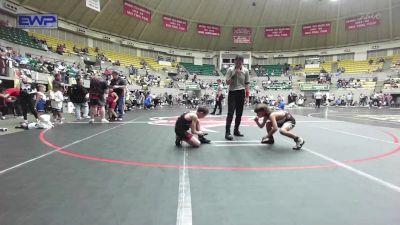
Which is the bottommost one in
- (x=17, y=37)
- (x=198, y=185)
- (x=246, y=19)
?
(x=198, y=185)

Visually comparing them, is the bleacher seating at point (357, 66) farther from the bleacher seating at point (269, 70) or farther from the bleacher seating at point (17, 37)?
the bleacher seating at point (17, 37)

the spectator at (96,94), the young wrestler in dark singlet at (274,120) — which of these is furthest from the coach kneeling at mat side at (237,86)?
the spectator at (96,94)

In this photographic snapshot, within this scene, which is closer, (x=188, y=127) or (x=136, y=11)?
(x=188, y=127)

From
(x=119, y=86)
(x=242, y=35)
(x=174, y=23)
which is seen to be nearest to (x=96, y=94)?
(x=119, y=86)

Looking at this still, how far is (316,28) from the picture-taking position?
117 feet

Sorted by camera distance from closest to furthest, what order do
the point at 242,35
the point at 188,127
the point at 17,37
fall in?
the point at 188,127
the point at 17,37
the point at 242,35

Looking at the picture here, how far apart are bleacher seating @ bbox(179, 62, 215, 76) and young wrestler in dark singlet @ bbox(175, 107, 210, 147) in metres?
36.6

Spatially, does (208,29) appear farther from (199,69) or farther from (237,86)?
(237,86)

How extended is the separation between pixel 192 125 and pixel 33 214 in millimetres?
3016

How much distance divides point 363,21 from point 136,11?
79.5ft

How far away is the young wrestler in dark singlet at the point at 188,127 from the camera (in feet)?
14.7

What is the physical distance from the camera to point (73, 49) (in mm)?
27938

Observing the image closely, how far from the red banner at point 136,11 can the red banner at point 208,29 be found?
7.69 metres

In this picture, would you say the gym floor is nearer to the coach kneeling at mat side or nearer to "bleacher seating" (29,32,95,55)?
the coach kneeling at mat side
